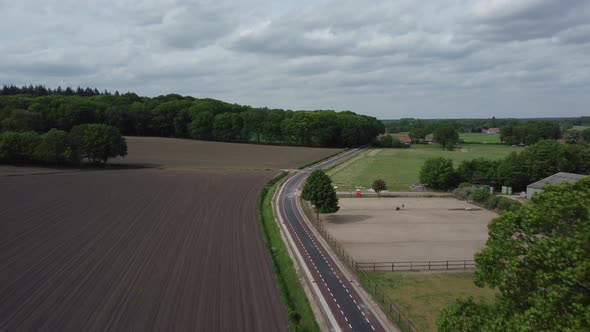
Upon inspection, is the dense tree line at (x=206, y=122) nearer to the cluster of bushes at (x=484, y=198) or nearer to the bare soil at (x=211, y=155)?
the bare soil at (x=211, y=155)

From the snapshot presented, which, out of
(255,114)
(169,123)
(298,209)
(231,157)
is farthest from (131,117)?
(298,209)

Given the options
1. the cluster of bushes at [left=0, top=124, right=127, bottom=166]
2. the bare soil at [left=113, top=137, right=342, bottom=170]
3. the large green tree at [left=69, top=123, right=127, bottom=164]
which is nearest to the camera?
the cluster of bushes at [left=0, top=124, right=127, bottom=166]

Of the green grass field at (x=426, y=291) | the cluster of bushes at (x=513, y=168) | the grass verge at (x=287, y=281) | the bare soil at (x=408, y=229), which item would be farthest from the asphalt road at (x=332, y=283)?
the cluster of bushes at (x=513, y=168)

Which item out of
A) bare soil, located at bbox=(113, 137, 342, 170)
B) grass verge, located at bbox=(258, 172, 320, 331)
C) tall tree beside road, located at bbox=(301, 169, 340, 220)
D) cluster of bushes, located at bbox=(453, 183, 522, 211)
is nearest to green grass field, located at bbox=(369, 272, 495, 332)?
grass verge, located at bbox=(258, 172, 320, 331)

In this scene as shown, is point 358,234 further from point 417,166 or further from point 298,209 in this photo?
point 417,166

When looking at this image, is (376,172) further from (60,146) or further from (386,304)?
(60,146)

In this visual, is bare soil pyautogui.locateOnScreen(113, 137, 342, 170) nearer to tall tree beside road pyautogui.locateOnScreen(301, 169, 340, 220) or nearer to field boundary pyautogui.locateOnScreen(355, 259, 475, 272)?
tall tree beside road pyautogui.locateOnScreen(301, 169, 340, 220)
